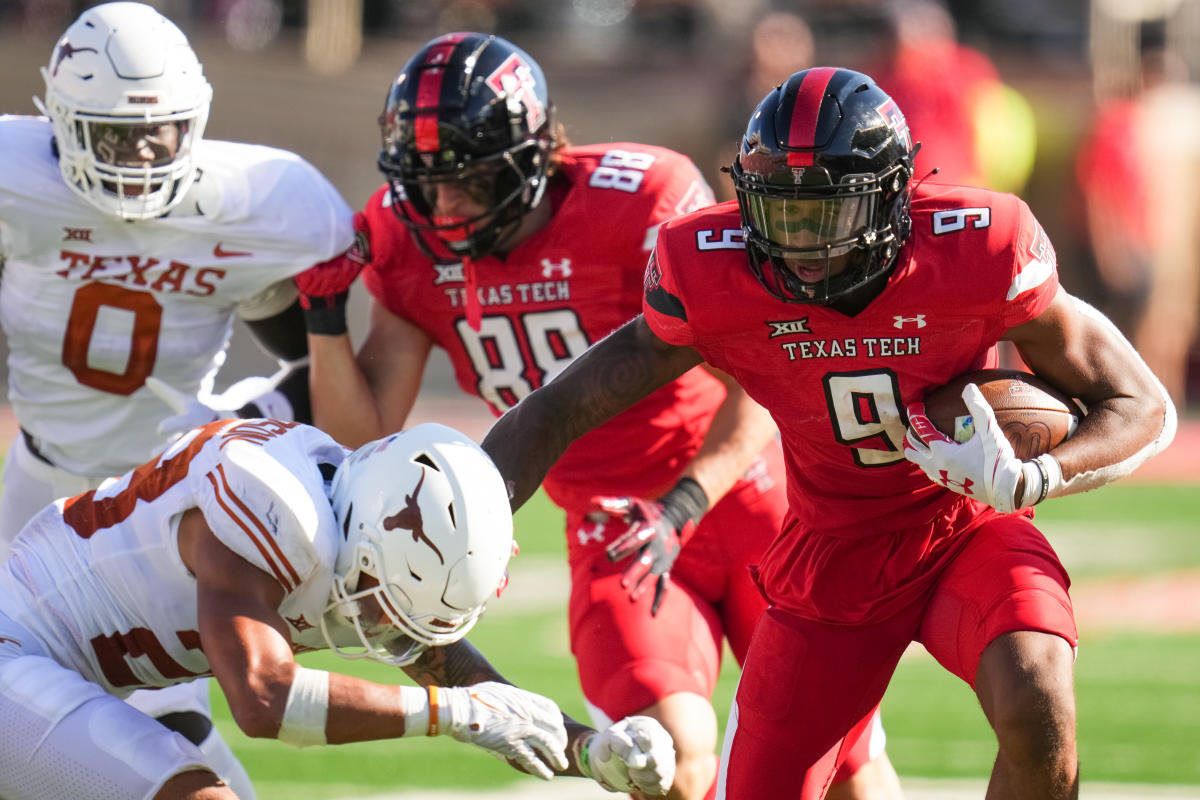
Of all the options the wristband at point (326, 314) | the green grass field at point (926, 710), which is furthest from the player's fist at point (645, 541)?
the green grass field at point (926, 710)

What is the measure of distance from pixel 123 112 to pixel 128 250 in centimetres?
39

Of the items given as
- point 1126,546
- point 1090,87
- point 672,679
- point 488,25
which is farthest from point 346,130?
point 672,679

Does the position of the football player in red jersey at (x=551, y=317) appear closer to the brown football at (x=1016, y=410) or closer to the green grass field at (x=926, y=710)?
the brown football at (x=1016, y=410)

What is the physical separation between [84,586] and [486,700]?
87 cm

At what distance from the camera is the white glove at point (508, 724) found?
3178 mm

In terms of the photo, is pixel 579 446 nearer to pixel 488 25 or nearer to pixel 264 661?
pixel 264 661

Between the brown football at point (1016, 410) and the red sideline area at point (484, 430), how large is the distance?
29.0 ft

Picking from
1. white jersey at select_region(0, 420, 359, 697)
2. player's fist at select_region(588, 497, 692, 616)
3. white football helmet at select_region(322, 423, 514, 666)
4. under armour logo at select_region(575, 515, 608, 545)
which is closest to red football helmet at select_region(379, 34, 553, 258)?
under armour logo at select_region(575, 515, 608, 545)

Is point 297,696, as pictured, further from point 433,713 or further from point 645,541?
point 645,541

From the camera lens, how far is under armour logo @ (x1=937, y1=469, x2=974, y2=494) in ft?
10.8

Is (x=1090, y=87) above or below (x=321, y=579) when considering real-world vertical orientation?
below

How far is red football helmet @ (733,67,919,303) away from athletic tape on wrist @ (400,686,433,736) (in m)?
1.09

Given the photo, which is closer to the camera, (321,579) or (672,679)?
(321,579)

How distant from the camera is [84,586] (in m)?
3.41
